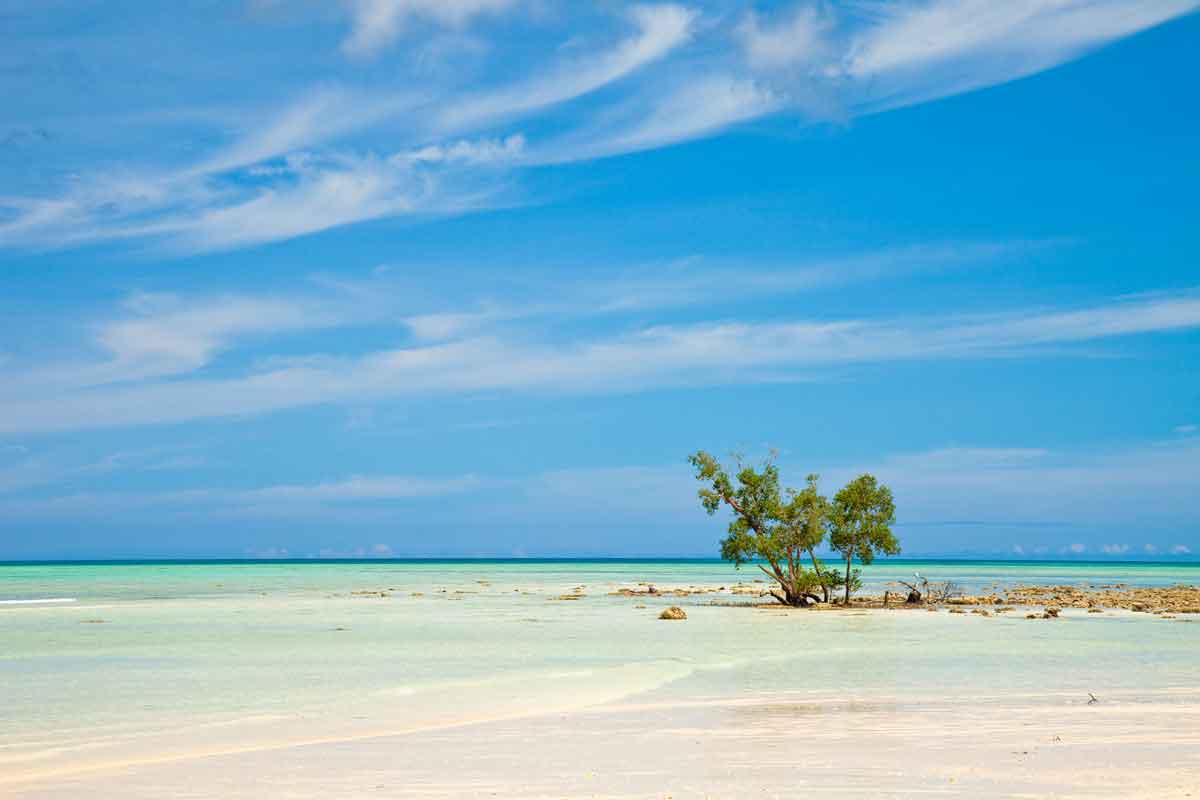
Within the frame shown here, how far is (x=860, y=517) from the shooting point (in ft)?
157

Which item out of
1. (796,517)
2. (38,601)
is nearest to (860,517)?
(796,517)

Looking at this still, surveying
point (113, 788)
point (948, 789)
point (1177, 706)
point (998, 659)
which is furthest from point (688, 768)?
point (998, 659)

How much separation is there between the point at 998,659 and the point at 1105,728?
11876 mm

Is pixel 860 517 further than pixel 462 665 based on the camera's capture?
Yes

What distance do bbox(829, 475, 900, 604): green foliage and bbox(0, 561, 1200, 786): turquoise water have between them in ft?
10.0

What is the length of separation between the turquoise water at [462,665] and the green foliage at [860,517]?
3055 mm

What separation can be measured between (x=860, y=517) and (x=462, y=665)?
2565 centimetres

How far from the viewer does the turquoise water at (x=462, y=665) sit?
18203 millimetres

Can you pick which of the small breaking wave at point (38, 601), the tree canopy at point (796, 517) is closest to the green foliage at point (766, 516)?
the tree canopy at point (796, 517)

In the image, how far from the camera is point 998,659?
27188mm

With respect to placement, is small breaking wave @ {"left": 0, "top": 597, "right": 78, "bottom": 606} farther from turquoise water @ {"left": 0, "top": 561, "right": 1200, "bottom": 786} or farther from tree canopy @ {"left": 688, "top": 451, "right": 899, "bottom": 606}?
tree canopy @ {"left": 688, "top": 451, "right": 899, "bottom": 606}

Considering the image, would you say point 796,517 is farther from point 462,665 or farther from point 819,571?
point 462,665

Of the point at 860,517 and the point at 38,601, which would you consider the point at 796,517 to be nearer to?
the point at 860,517

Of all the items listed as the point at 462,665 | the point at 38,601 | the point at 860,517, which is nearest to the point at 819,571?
the point at 860,517
